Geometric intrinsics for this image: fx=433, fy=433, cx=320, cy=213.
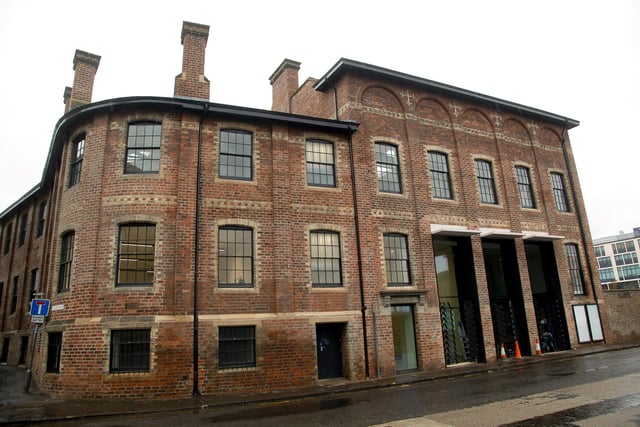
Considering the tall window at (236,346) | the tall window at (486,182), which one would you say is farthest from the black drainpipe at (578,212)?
the tall window at (236,346)

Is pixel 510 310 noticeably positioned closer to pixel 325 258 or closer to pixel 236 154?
pixel 325 258

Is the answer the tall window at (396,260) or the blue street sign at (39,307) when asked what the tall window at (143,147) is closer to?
→ the blue street sign at (39,307)

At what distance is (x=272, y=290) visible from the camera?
13.7 meters

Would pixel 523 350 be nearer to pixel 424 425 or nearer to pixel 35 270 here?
pixel 424 425

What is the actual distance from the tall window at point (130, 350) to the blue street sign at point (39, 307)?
7.96ft

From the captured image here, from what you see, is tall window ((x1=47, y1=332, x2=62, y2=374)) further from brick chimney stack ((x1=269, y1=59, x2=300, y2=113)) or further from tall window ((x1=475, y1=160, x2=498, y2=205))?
tall window ((x1=475, y1=160, x2=498, y2=205))

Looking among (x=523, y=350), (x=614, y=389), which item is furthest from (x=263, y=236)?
(x=523, y=350)

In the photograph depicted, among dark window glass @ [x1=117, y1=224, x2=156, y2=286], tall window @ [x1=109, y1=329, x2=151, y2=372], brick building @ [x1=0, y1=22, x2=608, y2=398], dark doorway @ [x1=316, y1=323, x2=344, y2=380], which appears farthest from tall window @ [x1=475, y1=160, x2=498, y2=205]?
tall window @ [x1=109, y1=329, x2=151, y2=372]

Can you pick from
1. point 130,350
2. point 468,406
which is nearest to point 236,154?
point 130,350

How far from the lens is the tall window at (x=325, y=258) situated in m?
14.6

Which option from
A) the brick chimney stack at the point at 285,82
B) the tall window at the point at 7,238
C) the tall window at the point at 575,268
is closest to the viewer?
the brick chimney stack at the point at 285,82

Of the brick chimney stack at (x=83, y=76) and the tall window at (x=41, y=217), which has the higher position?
the brick chimney stack at (x=83, y=76)

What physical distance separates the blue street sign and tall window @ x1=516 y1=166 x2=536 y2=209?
1933 centimetres

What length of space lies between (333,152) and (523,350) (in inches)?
467
